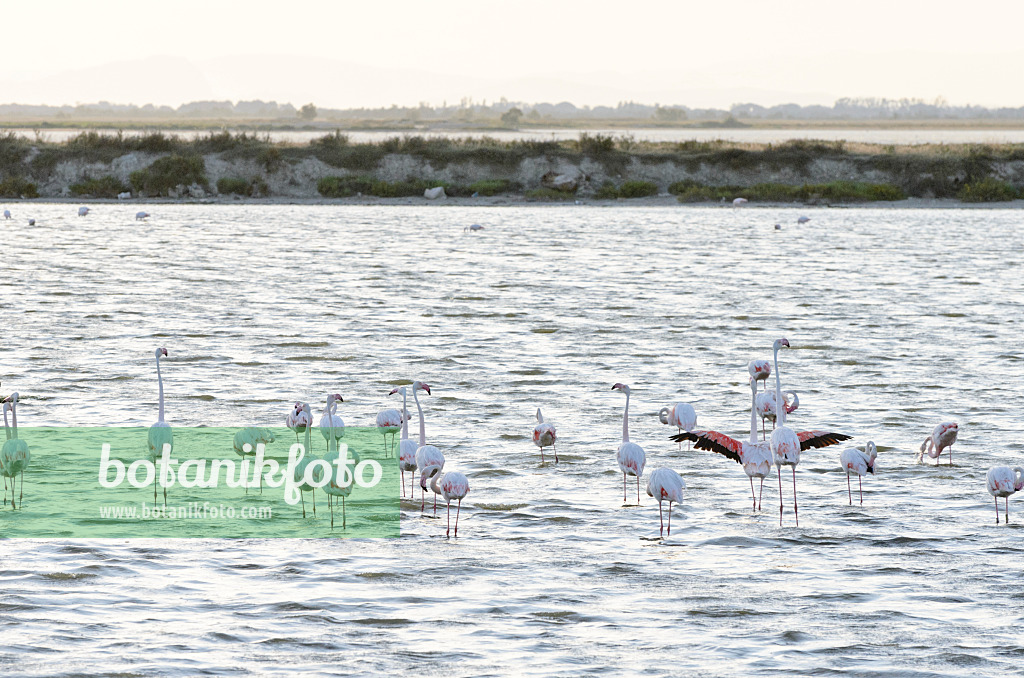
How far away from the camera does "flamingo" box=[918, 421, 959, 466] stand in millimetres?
12156

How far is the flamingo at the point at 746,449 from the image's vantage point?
10.7 m

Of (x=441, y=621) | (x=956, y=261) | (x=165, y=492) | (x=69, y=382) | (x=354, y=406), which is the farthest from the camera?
(x=956, y=261)

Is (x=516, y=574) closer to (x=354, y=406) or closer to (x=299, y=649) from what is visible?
(x=299, y=649)

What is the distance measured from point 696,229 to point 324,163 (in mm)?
20230

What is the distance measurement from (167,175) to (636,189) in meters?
19.1

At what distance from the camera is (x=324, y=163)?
58.0 metres

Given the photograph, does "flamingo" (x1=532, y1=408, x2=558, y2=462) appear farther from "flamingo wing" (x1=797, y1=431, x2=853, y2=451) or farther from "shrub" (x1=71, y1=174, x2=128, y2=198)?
"shrub" (x1=71, y1=174, x2=128, y2=198)

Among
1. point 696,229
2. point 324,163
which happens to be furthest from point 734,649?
point 324,163

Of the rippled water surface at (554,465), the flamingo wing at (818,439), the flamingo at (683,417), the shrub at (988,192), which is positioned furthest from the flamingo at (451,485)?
the shrub at (988,192)

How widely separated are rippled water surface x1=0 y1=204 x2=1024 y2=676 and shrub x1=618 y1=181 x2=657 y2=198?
2222 cm

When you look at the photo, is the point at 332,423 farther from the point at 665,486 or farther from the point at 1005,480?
the point at 1005,480

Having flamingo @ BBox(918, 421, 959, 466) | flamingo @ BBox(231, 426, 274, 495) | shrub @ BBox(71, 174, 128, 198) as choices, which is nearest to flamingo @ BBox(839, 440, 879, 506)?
flamingo @ BBox(918, 421, 959, 466)

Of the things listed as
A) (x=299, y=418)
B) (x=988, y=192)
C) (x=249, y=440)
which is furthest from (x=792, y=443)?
(x=988, y=192)

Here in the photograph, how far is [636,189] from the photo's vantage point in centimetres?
5538
